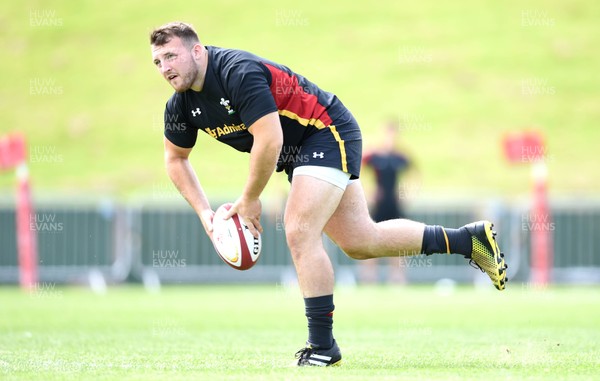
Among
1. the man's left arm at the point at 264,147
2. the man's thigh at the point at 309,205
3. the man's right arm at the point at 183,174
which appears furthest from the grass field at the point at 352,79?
the man's left arm at the point at 264,147

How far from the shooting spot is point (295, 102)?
6.55 m

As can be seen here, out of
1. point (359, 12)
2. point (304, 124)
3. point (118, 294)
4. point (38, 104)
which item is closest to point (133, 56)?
point (38, 104)

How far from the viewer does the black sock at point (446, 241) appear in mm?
7016

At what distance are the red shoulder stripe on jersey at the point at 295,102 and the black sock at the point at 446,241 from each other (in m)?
1.02

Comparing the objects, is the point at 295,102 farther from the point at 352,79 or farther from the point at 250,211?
the point at 352,79

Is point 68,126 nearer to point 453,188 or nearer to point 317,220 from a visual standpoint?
point 453,188

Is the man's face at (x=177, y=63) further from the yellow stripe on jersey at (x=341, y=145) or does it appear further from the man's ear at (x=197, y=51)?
the yellow stripe on jersey at (x=341, y=145)

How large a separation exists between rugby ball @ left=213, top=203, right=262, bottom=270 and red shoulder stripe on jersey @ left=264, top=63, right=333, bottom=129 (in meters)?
0.70

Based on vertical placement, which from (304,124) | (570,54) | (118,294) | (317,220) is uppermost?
(570,54)

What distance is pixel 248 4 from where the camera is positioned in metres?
41.0

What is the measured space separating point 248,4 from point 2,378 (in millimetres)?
36245

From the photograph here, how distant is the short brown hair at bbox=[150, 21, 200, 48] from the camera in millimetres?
6398

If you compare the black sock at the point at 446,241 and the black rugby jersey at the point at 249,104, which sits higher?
the black rugby jersey at the point at 249,104

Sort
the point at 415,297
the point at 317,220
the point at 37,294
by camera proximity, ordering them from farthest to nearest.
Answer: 1. the point at 37,294
2. the point at 415,297
3. the point at 317,220
